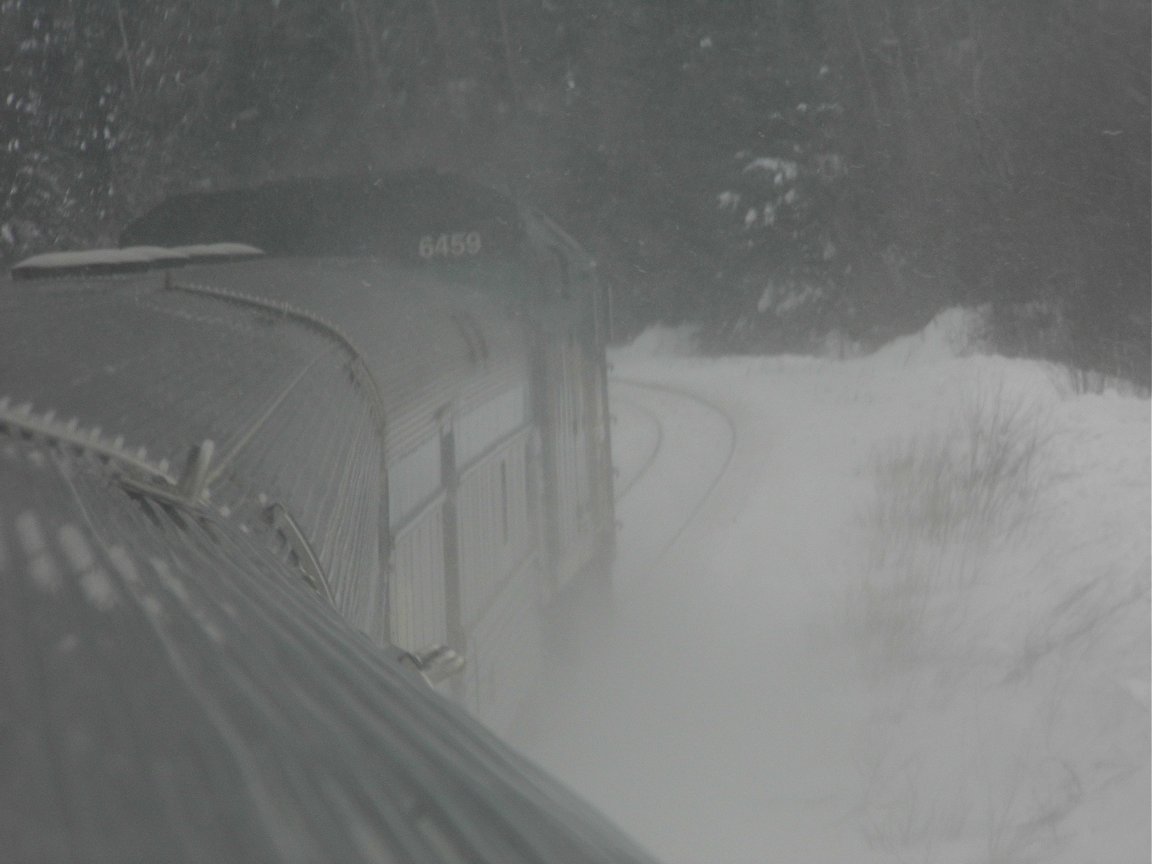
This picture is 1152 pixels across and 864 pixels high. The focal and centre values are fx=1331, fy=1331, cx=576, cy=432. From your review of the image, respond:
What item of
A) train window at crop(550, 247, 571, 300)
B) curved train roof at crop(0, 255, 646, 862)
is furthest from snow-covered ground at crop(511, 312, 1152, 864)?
curved train roof at crop(0, 255, 646, 862)

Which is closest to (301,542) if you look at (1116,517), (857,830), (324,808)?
(324,808)

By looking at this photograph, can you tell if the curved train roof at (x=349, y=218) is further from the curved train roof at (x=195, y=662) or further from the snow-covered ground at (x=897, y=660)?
the curved train roof at (x=195, y=662)

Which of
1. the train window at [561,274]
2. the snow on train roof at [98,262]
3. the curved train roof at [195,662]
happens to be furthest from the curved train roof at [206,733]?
the train window at [561,274]

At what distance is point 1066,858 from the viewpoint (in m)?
4.55

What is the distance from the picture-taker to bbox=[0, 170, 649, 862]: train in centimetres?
87

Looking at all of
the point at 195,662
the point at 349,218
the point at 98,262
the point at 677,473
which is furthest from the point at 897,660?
the point at 677,473

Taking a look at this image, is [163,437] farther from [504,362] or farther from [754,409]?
[754,409]

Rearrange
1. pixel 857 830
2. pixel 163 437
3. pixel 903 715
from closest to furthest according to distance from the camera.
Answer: pixel 163 437, pixel 857 830, pixel 903 715

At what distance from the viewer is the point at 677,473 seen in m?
15.9

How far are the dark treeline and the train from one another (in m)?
15.4

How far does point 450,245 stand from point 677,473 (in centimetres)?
962

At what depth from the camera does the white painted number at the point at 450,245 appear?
653 centimetres

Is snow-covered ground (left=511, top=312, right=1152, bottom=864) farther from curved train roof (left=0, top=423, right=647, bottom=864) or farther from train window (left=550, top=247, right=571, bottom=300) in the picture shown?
curved train roof (left=0, top=423, right=647, bottom=864)

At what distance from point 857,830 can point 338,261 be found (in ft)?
10.3
